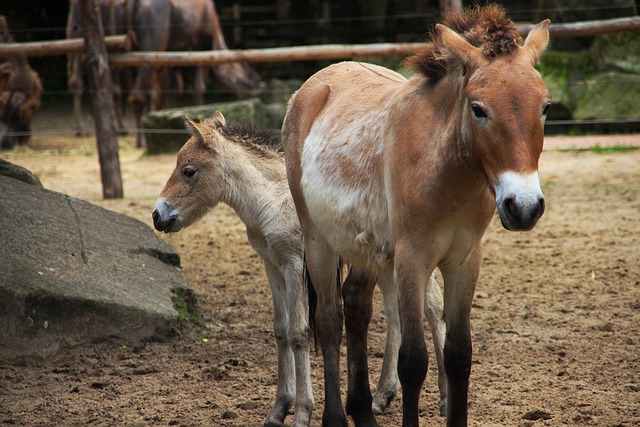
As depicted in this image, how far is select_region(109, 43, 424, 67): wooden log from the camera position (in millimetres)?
9078

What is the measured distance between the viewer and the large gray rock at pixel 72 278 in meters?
4.44

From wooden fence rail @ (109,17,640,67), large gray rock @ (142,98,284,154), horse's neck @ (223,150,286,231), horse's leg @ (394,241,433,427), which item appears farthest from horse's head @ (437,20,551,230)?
large gray rock @ (142,98,284,154)

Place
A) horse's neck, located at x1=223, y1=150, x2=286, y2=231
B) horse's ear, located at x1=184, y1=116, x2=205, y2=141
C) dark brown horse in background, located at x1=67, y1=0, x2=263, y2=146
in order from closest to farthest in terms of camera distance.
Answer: horse's neck, located at x1=223, y1=150, x2=286, y2=231
horse's ear, located at x1=184, y1=116, x2=205, y2=141
dark brown horse in background, located at x1=67, y1=0, x2=263, y2=146

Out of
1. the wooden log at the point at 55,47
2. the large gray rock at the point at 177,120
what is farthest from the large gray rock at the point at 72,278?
the large gray rock at the point at 177,120

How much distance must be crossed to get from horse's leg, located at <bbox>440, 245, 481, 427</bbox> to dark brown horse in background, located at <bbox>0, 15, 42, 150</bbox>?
1065 centimetres

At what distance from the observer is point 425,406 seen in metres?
4.00

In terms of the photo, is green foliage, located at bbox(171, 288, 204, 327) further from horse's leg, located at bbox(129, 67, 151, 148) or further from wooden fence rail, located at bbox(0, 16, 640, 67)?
horse's leg, located at bbox(129, 67, 151, 148)

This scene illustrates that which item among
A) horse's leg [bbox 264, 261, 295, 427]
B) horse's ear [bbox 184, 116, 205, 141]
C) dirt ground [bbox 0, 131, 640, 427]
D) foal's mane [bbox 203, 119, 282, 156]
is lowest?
dirt ground [bbox 0, 131, 640, 427]

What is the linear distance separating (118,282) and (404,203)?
2472 millimetres

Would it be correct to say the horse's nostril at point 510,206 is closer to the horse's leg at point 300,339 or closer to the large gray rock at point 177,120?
the horse's leg at point 300,339

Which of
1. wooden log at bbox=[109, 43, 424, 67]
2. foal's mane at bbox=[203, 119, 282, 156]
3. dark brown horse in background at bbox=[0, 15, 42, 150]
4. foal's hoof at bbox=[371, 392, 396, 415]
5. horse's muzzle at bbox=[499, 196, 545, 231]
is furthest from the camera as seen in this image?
dark brown horse in background at bbox=[0, 15, 42, 150]

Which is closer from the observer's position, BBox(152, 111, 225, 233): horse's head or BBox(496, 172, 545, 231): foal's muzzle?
BBox(496, 172, 545, 231): foal's muzzle

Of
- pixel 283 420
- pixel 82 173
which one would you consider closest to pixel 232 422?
pixel 283 420

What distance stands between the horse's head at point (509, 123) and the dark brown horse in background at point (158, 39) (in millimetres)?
10063
